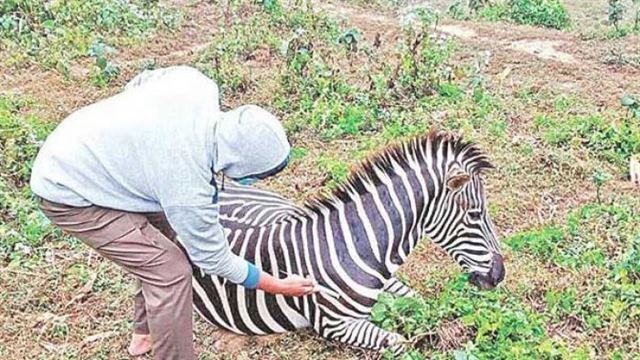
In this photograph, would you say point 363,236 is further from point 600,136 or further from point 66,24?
point 66,24

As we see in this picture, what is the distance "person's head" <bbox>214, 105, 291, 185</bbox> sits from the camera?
3.08 meters

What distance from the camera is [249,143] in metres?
3.08

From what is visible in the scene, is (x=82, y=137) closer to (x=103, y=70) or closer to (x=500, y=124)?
(x=500, y=124)

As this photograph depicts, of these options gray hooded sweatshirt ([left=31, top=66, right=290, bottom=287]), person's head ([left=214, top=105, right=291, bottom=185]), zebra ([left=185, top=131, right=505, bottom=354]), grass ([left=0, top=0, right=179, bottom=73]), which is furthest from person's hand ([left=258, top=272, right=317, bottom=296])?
grass ([left=0, top=0, right=179, bottom=73])

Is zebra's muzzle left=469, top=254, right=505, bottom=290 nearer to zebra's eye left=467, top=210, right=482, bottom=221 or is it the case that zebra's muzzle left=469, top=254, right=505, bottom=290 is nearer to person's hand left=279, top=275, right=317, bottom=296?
zebra's eye left=467, top=210, right=482, bottom=221

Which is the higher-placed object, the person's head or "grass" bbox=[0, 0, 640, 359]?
the person's head

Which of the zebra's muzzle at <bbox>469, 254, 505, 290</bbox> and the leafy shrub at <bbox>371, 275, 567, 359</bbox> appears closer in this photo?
the leafy shrub at <bbox>371, 275, 567, 359</bbox>

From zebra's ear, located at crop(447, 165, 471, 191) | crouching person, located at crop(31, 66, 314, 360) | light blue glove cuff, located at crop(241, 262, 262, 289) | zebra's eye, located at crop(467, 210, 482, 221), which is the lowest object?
zebra's eye, located at crop(467, 210, 482, 221)

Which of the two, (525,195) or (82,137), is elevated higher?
(82,137)

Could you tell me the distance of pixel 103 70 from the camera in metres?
8.03

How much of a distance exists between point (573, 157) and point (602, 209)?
2.91ft

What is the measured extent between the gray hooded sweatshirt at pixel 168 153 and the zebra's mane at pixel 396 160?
0.93 meters

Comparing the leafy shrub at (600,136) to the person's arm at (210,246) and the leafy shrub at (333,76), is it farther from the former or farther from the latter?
the person's arm at (210,246)

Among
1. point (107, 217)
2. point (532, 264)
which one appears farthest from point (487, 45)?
point (107, 217)
